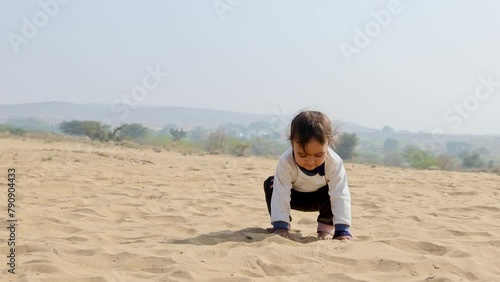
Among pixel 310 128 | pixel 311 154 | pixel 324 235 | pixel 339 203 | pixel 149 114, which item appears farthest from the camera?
pixel 149 114

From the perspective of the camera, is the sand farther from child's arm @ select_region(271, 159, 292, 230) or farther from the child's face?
the child's face

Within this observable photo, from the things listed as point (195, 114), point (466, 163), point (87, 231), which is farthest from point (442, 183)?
point (195, 114)

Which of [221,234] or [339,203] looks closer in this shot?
[339,203]

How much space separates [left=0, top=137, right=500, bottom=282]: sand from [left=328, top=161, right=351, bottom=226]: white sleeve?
0.69ft

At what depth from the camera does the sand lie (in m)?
2.79

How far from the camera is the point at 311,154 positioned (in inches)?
134

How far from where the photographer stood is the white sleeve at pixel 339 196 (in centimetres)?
359

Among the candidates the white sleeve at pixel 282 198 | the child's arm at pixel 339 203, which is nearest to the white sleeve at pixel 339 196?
the child's arm at pixel 339 203

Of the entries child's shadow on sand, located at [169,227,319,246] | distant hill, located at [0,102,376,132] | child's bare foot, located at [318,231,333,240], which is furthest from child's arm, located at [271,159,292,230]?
distant hill, located at [0,102,376,132]

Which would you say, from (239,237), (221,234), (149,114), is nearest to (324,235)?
(239,237)

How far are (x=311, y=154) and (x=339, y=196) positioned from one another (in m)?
0.39

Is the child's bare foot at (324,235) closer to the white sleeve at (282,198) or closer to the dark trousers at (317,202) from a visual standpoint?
the dark trousers at (317,202)

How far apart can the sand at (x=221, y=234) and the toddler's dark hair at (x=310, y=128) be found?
2.00 feet

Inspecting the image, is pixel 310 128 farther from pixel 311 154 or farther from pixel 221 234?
pixel 221 234
